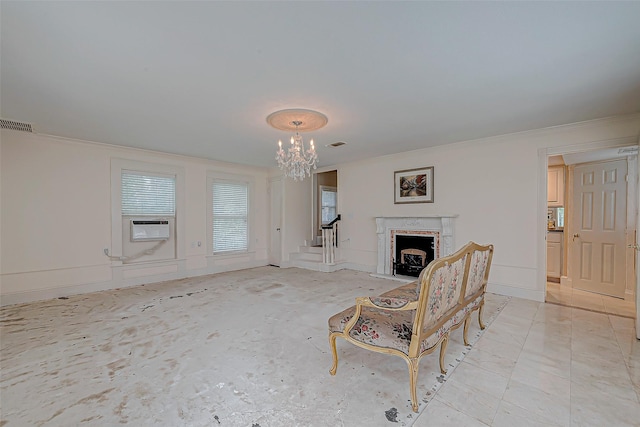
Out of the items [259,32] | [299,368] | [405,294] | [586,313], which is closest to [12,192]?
[259,32]

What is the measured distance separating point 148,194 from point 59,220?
1.32 m

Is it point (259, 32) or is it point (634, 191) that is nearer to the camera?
point (259, 32)

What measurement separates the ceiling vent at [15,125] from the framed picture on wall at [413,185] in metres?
5.87

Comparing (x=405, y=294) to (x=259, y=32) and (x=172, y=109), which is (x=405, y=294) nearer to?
(x=259, y=32)

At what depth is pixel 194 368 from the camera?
2.23 metres

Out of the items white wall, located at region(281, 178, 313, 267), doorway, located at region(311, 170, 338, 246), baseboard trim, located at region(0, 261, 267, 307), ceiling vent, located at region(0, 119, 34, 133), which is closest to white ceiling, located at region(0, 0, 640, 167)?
ceiling vent, located at region(0, 119, 34, 133)

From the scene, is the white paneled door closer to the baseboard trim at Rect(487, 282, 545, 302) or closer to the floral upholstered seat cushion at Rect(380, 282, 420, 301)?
the baseboard trim at Rect(487, 282, 545, 302)

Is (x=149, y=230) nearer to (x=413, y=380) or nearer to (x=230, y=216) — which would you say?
(x=230, y=216)

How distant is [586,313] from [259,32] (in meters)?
4.83

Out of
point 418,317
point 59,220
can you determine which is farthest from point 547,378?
point 59,220

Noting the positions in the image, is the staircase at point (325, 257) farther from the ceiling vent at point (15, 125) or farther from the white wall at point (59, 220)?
the ceiling vent at point (15, 125)

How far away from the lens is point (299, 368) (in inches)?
87.0

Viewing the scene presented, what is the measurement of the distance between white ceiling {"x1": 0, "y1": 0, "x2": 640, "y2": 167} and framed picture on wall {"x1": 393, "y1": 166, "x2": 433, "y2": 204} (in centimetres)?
145

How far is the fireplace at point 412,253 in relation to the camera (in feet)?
17.3
